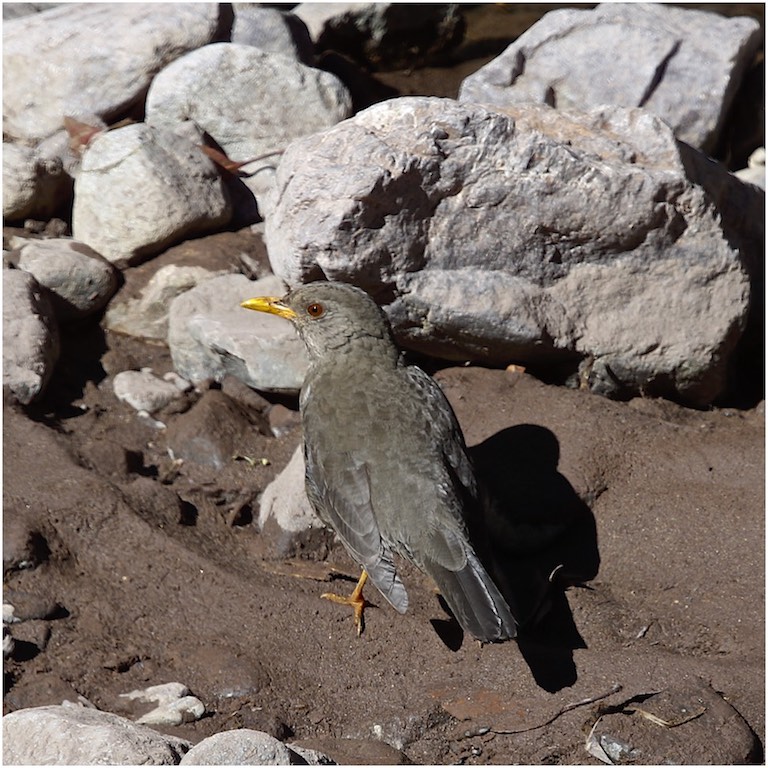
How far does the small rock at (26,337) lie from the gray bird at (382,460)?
1498 millimetres

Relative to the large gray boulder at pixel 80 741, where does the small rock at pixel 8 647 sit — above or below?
below

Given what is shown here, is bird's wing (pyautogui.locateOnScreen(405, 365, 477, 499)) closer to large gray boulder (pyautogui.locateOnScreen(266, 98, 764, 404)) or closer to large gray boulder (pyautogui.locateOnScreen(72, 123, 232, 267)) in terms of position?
→ large gray boulder (pyautogui.locateOnScreen(266, 98, 764, 404))

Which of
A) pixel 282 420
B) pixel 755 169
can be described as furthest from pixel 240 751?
pixel 755 169

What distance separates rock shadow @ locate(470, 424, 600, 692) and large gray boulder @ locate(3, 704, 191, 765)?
187 centimetres

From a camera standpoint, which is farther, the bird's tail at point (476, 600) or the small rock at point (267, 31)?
the small rock at point (267, 31)

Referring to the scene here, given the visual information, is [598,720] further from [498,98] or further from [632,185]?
[498,98]

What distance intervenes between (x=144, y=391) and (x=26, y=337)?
75 cm

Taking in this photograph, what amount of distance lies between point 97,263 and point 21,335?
0.94 m

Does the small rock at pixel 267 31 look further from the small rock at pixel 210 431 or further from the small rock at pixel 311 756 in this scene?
Answer: the small rock at pixel 311 756

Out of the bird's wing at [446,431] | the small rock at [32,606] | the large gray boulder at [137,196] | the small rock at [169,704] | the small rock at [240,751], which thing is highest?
the large gray boulder at [137,196]

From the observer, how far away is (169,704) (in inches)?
172

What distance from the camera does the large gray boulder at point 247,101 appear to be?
306 inches

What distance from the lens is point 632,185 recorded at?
19.0 ft

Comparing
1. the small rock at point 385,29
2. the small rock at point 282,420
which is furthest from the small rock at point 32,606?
the small rock at point 385,29
